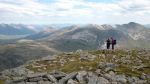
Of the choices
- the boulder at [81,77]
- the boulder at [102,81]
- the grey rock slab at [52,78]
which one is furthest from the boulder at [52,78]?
the boulder at [102,81]

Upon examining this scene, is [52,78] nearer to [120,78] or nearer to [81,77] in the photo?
[81,77]

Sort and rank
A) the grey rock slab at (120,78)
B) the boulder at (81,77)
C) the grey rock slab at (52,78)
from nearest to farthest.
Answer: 1. the boulder at (81,77)
2. the grey rock slab at (52,78)
3. the grey rock slab at (120,78)

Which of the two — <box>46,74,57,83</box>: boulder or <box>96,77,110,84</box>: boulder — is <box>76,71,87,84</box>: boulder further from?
<box>46,74,57,83</box>: boulder

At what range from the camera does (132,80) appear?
38.8m

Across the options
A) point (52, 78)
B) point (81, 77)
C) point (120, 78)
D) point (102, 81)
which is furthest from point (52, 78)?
point (120, 78)

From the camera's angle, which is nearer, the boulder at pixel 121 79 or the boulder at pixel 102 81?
the boulder at pixel 102 81

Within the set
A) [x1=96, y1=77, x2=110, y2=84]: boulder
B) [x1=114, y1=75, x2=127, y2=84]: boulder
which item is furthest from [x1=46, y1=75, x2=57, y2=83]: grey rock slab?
[x1=114, y1=75, x2=127, y2=84]: boulder

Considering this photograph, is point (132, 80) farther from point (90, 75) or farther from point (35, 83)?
point (35, 83)

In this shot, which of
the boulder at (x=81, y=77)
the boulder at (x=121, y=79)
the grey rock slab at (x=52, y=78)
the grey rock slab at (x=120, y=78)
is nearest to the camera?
the boulder at (x=81, y=77)

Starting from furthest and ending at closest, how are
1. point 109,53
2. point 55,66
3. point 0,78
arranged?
1. point 109,53
2. point 55,66
3. point 0,78

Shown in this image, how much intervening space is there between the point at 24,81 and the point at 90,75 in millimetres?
9015

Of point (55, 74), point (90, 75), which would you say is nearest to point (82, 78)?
point (90, 75)

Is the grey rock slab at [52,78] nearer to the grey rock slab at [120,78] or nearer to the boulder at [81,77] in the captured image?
the boulder at [81,77]

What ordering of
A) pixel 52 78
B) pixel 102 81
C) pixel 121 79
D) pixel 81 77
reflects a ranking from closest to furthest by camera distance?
pixel 102 81 < pixel 81 77 < pixel 52 78 < pixel 121 79
